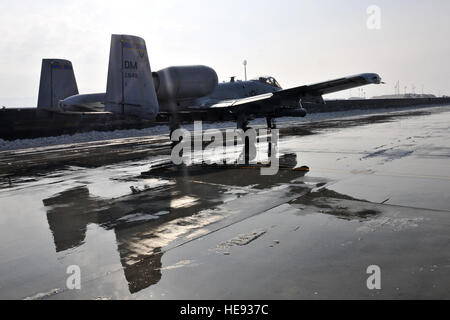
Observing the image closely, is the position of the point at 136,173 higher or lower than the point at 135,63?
lower

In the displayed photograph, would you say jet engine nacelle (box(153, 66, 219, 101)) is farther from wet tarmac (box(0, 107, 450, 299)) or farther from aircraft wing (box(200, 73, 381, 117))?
wet tarmac (box(0, 107, 450, 299))

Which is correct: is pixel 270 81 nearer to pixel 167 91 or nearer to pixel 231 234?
pixel 167 91

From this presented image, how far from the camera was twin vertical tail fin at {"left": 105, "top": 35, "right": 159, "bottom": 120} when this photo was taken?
14867mm

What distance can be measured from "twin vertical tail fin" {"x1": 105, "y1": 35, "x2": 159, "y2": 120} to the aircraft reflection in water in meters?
5.53

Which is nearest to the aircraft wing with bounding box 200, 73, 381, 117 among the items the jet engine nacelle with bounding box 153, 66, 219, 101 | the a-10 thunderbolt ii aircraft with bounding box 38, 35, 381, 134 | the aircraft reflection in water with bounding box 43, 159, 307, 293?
the a-10 thunderbolt ii aircraft with bounding box 38, 35, 381, 134

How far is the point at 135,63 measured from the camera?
49.8ft

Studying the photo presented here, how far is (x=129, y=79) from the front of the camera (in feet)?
49.6

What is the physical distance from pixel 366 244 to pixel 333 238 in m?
0.47

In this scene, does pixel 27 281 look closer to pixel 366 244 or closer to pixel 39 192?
pixel 366 244

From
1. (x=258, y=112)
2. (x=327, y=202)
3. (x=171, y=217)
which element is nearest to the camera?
(x=171, y=217)

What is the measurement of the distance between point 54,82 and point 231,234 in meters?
20.3

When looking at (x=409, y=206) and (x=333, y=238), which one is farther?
(x=409, y=206)

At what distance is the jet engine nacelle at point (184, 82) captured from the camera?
17688mm
